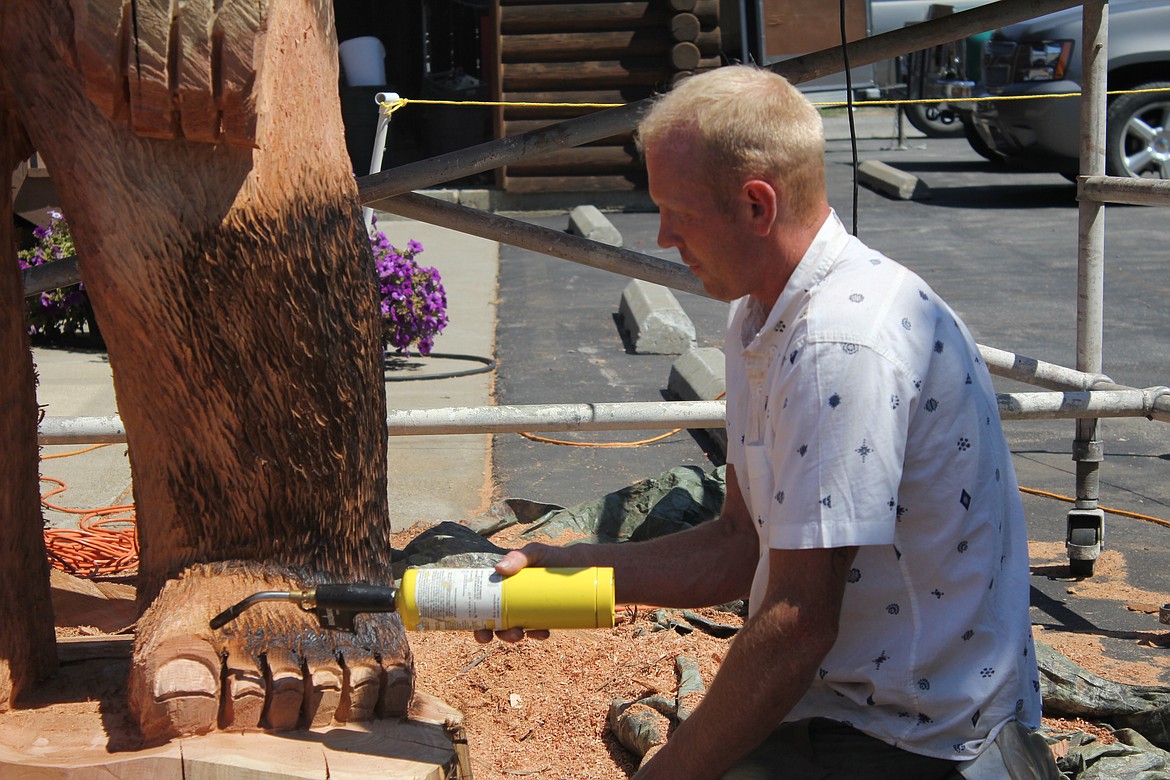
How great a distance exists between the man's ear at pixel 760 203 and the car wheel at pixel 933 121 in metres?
14.5

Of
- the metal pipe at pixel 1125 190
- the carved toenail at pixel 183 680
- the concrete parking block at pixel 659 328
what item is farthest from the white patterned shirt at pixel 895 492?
the concrete parking block at pixel 659 328

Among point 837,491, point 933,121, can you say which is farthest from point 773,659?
point 933,121

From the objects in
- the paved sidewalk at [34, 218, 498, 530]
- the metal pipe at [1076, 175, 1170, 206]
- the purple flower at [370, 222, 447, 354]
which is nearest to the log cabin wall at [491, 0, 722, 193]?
the paved sidewalk at [34, 218, 498, 530]

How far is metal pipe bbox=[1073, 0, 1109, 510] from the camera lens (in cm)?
331

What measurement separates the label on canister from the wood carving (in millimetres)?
204

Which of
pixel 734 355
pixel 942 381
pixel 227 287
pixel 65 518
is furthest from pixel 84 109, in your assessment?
pixel 65 518

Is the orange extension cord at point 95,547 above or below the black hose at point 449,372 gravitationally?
below

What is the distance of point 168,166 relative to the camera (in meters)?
1.75

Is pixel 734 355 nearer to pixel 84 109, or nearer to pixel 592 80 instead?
pixel 84 109

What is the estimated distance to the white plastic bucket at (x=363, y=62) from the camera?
41.9ft

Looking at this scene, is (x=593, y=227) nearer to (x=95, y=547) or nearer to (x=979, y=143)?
(x=979, y=143)

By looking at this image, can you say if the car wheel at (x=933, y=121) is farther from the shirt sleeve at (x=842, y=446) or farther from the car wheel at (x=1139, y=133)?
the shirt sleeve at (x=842, y=446)

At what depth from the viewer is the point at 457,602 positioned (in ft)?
5.48

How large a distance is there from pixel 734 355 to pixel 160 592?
91cm
